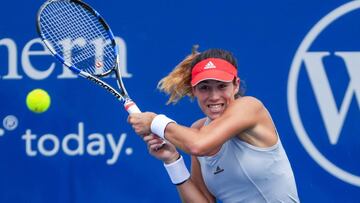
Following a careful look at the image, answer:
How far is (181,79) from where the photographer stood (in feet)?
11.7

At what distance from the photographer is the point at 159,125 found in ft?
11.0

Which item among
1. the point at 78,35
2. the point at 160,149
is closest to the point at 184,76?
the point at 160,149

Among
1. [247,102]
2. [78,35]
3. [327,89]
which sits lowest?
[247,102]

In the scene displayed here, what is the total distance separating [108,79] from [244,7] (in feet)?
2.57

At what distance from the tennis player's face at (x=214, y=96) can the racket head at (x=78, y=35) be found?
0.69 meters

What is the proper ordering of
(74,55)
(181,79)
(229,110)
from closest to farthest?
(229,110)
(181,79)
(74,55)

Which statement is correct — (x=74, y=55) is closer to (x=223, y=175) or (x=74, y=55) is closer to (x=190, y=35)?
(x=190, y=35)

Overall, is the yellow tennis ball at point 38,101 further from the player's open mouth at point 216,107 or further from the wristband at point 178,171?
the player's open mouth at point 216,107

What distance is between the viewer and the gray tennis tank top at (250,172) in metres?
3.39

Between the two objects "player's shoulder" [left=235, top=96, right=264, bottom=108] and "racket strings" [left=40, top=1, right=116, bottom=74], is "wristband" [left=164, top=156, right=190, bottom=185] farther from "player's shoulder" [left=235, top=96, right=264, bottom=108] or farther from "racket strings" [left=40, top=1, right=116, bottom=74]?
"racket strings" [left=40, top=1, right=116, bottom=74]

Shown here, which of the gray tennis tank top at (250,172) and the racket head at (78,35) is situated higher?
the racket head at (78,35)

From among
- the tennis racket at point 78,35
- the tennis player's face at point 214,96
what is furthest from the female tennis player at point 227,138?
the tennis racket at point 78,35

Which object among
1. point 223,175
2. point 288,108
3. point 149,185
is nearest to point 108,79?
point 149,185

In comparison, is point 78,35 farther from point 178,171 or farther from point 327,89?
point 327,89
